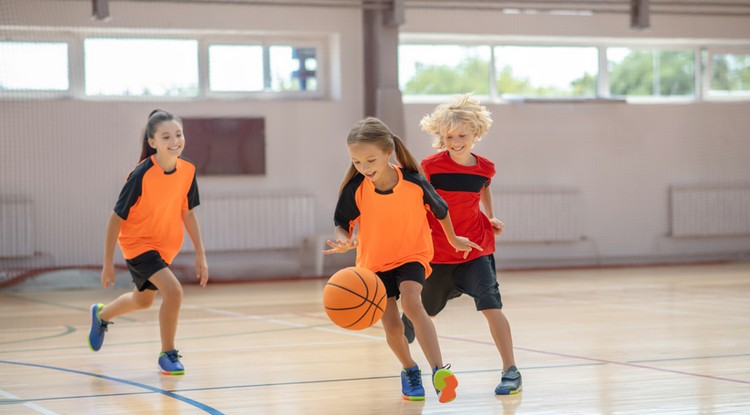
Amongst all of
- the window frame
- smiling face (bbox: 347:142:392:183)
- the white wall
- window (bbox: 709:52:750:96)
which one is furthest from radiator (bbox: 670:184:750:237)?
smiling face (bbox: 347:142:392:183)

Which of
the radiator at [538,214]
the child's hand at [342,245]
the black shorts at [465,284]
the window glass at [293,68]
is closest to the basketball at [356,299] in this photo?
the child's hand at [342,245]

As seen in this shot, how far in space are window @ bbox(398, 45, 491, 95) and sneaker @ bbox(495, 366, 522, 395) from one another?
7659 millimetres

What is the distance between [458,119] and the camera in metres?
4.14

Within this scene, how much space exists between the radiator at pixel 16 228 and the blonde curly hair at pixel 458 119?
6.70 m

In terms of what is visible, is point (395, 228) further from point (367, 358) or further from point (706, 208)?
point (706, 208)

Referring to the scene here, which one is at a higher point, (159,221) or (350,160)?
(350,160)

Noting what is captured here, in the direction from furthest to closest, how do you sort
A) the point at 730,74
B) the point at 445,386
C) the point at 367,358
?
1. the point at 730,74
2. the point at 367,358
3. the point at 445,386

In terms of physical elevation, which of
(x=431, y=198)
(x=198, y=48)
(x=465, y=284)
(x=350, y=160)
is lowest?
(x=465, y=284)

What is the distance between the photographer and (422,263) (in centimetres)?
394

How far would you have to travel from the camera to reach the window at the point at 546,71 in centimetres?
1178

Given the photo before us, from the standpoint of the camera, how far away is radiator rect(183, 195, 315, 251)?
1060cm

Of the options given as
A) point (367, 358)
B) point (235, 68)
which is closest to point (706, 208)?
point (235, 68)

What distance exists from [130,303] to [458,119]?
1878 mm

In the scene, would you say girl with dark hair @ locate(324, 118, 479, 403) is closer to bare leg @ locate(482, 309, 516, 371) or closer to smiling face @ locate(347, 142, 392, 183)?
smiling face @ locate(347, 142, 392, 183)
